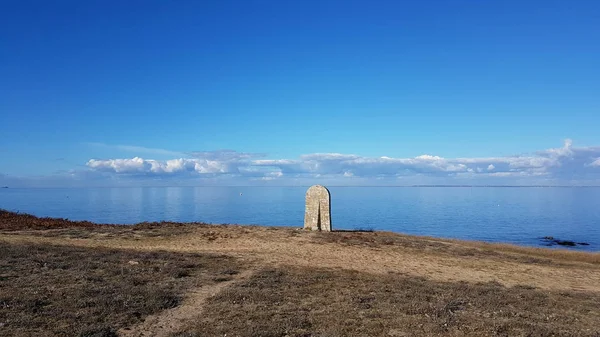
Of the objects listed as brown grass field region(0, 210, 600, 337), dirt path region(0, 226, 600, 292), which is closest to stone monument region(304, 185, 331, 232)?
dirt path region(0, 226, 600, 292)

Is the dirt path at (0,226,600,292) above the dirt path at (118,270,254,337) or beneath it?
beneath

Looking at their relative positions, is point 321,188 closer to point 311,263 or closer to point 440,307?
point 311,263

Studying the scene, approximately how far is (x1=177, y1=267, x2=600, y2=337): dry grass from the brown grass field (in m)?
0.04

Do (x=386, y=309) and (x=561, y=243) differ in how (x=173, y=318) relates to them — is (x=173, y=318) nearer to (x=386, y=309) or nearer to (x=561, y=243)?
(x=386, y=309)

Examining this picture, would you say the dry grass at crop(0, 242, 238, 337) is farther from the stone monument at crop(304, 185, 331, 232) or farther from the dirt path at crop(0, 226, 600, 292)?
the stone monument at crop(304, 185, 331, 232)

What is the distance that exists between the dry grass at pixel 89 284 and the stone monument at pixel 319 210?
10.9 metres

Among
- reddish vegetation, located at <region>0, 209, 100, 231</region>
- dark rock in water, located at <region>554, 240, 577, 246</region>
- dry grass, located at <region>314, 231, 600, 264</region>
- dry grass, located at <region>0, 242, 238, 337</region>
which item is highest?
reddish vegetation, located at <region>0, 209, 100, 231</region>

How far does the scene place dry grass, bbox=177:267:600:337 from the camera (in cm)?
973

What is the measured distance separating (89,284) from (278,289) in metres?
5.43

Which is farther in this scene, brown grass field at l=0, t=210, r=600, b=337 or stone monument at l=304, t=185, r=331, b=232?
stone monument at l=304, t=185, r=331, b=232

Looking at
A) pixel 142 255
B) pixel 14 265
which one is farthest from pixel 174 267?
pixel 14 265

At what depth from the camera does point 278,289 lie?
13469 millimetres

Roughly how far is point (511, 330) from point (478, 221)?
2313 inches

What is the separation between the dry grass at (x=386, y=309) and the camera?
9734 mm
